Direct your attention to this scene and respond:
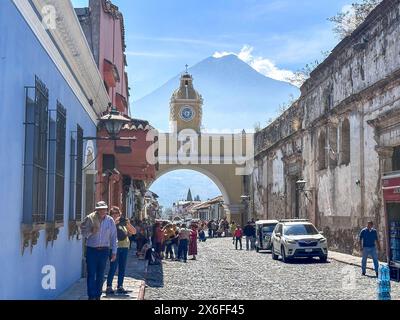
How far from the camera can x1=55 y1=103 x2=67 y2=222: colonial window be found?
9.61 meters

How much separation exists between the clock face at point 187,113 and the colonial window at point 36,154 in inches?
1810

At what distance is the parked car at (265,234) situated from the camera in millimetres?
26812

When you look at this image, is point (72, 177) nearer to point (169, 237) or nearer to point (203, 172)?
point (169, 237)

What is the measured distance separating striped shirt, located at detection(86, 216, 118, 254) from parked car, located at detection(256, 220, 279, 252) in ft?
59.0

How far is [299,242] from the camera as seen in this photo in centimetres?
1995

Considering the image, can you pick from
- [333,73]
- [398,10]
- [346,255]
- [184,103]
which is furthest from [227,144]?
[398,10]

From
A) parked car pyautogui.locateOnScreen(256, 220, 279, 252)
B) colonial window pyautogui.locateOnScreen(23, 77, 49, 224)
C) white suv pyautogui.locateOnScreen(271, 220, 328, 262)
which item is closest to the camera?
colonial window pyautogui.locateOnScreen(23, 77, 49, 224)

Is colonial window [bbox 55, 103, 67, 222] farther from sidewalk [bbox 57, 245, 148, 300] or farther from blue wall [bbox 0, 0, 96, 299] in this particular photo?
sidewalk [bbox 57, 245, 148, 300]

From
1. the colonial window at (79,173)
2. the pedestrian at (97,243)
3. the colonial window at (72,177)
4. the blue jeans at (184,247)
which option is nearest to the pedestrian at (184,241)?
the blue jeans at (184,247)

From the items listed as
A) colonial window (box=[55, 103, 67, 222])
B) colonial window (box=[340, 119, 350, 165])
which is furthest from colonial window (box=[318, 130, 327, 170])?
colonial window (box=[55, 103, 67, 222])

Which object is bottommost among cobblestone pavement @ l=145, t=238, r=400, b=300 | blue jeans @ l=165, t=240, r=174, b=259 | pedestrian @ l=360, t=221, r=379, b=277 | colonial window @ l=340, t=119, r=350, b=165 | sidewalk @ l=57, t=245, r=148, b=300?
cobblestone pavement @ l=145, t=238, r=400, b=300

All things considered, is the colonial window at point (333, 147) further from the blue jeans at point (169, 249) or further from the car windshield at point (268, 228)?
the blue jeans at point (169, 249)
